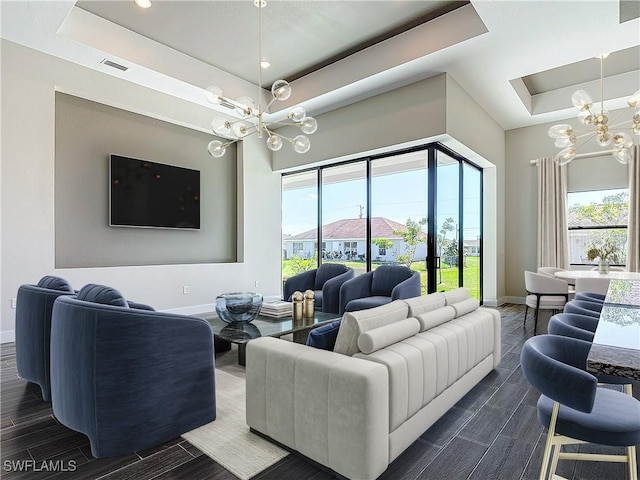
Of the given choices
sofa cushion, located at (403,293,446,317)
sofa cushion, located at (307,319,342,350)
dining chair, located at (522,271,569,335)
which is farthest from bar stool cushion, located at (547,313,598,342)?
dining chair, located at (522,271,569,335)

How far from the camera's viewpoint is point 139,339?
199cm

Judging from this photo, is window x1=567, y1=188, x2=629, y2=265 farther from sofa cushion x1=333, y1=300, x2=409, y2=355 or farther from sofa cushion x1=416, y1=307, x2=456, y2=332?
sofa cushion x1=333, y1=300, x2=409, y2=355

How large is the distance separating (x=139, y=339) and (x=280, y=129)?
227 inches

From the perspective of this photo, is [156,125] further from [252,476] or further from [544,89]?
[544,89]

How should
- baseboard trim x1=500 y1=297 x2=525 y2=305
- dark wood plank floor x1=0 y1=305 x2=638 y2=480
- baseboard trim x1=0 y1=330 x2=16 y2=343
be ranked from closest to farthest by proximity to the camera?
dark wood plank floor x1=0 y1=305 x2=638 y2=480 < baseboard trim x1=0 y1=330 x2=16 y2=343 < baseboard trim x1=500 y1=297 x2=525 y2=305

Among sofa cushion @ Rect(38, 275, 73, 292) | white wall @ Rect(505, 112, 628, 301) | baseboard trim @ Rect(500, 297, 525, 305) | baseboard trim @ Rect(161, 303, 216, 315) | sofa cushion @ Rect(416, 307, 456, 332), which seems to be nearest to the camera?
sofa cushion @ Rect(416, 307, 456, 332)

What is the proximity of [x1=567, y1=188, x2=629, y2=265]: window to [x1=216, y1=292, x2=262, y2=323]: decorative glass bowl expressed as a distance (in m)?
5.74

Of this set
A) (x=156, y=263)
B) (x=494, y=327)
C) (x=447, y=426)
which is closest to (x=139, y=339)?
(x=447, y=426)

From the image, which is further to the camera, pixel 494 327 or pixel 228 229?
pixel 228 229

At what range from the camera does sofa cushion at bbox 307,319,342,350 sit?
2080mm

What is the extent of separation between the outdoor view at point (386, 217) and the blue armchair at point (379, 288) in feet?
2.44

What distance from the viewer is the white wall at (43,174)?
4.11 m

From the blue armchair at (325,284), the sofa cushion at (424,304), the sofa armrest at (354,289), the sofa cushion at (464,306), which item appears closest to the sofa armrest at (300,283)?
the blue armchair at (325,284)

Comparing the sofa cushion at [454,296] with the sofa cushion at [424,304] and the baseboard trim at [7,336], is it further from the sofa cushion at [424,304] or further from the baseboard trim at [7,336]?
the baseboard trim at [7,336]
